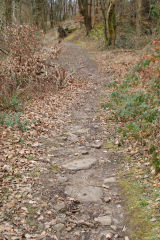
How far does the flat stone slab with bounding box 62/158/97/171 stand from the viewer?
18.6 ft

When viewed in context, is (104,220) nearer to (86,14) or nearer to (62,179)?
(62,179)

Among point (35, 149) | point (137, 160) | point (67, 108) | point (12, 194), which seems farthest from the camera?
point (67, 108)

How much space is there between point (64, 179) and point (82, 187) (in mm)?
445

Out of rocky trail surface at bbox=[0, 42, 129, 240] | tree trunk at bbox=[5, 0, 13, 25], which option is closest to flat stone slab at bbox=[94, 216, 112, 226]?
rocky trail surface at bbox=[0, 42, 129, 240]

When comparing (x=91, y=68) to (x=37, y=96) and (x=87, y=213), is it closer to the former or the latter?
(x=37, y=96)

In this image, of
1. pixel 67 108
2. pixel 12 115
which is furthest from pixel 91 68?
pixel 12 115

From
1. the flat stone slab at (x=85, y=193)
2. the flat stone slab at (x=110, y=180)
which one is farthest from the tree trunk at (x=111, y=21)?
the flat stone slab at (x=85, y=193)

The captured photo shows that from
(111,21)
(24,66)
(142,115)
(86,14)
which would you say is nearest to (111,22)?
(111,21)

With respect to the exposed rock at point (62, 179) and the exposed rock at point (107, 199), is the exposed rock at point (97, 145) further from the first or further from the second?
the exposed rock at point (107, 199)

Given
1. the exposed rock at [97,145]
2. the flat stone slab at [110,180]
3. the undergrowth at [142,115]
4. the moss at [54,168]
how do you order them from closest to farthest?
1. the flat stone slab at [110,180]
2. the moss at [54,168]
3. the undergrowth at [142,115]
4. the exposed rock at [97,145]

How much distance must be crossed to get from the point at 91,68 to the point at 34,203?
13500 millimetres

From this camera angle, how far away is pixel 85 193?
15.7 feet

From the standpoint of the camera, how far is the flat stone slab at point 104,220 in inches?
159

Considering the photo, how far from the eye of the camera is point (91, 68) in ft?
55.7
